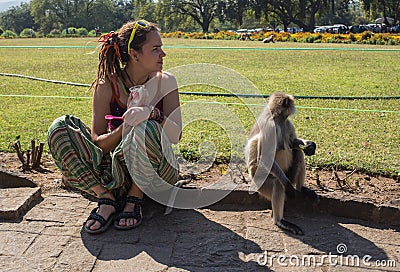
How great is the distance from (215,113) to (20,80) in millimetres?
5934

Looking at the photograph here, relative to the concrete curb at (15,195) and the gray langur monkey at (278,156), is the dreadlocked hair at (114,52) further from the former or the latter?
the gray langur monkey at (278,156)

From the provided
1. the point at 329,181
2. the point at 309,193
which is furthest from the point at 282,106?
the point at 329,181

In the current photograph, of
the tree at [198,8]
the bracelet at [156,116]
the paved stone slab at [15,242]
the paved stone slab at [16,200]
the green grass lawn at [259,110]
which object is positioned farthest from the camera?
the tree at [198,8]

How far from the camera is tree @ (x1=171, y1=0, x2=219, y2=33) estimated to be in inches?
2793

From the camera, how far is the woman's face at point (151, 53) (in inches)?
132

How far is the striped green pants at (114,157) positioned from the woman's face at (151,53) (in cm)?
49

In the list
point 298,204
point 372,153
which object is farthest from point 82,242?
point 372,153

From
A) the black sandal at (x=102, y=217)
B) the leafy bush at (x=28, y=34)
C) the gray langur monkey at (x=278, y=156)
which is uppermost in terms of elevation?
the leafy bush at (x=28, y=34)

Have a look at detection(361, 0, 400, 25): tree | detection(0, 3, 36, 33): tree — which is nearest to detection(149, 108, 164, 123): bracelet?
detection(361, 0, 400, 25): tree

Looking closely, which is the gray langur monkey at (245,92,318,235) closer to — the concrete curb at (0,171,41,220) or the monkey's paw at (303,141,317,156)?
the monkey's paw at (303,141,317,156)

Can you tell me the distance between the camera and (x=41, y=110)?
6871mm

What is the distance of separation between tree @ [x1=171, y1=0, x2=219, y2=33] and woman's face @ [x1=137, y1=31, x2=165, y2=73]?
69282 millimetres

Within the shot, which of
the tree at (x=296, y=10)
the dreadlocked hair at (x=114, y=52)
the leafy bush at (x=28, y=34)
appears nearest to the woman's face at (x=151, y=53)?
the dreadlocked hair at (x=114, y=52)

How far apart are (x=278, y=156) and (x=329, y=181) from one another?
25.7 inches
